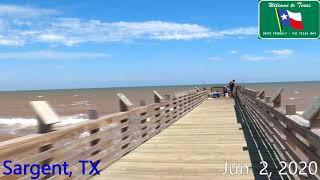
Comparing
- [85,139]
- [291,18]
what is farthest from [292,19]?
[85,139]

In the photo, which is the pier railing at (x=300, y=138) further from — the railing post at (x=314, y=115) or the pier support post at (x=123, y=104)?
the pier support post at (x=123, y=104)

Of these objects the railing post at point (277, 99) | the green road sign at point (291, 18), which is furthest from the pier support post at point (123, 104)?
the green road sign at point (291, 18)

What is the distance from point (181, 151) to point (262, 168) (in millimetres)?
2430

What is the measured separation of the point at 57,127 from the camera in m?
6.45

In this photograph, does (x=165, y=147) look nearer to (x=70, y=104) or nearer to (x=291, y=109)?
(x=291, y=109)

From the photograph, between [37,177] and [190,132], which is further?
[190,132]

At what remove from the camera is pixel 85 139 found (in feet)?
23.9

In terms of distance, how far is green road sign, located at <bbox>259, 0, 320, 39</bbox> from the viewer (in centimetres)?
972

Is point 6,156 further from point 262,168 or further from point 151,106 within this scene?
point 151,106

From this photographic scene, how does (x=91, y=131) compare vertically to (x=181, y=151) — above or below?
above

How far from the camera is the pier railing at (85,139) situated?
555 centimetres

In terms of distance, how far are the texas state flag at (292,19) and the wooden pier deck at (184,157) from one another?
2871 millimetres

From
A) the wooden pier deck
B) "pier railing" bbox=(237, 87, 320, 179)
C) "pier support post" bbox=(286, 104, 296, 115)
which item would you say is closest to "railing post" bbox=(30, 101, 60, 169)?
the wooden pier deck

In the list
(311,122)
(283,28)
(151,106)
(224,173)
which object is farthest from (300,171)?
(151,106)
